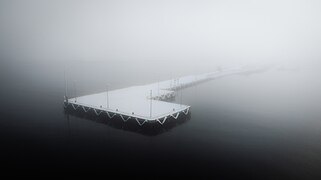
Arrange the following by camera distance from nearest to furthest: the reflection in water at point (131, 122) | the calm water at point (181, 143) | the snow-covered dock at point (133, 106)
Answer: the calm water at point (181, 143) → the reflection in water at point (131, 122) → the snow-covered dock at point (133, 106)

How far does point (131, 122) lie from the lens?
63.0 m

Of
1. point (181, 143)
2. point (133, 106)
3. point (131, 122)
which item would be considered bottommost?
point (181, 143)

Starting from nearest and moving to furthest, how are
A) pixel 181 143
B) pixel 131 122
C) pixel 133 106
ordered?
pixel 181 143 → pixel 131 122 → pixel 133 106

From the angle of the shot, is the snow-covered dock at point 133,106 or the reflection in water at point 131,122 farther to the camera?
the snow-covered dock at point 133,106

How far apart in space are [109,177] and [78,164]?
6.70 metres

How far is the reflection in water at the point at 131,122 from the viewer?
196ft

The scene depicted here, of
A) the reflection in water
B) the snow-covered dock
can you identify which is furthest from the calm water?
the snow-covered dock

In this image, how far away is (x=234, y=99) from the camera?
91562mm

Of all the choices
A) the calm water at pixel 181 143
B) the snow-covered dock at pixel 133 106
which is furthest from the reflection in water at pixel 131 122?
the calm water at pixel 181 143

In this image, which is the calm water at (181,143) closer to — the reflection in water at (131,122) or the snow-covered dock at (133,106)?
the reflection in water at (131,122)

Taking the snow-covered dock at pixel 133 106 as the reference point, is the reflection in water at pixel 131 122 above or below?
below

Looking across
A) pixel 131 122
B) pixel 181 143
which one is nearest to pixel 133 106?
pixel 131 122

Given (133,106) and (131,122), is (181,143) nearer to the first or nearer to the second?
(131,122)

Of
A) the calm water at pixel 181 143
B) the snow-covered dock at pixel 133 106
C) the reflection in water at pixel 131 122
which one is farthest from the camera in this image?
the snow-covered dock at pixel 133 106
